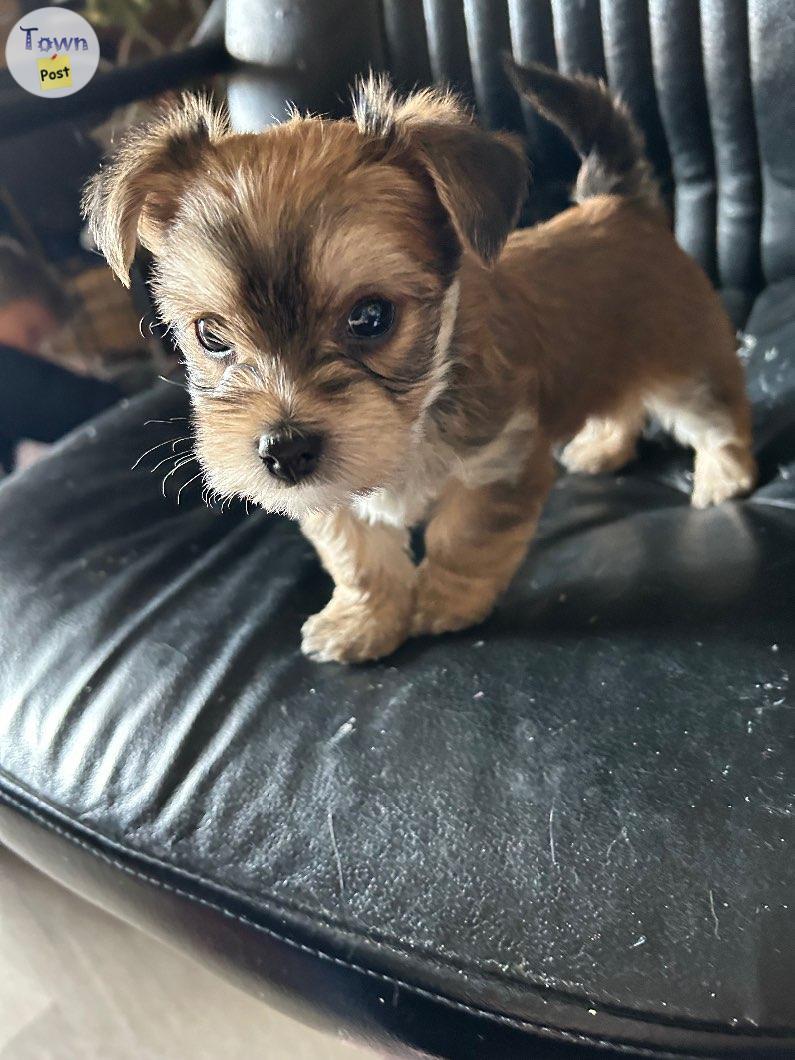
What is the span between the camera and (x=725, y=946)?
0.93m

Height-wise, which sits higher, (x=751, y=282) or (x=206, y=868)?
(x=751, y=282)

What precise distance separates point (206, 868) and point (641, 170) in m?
1.59

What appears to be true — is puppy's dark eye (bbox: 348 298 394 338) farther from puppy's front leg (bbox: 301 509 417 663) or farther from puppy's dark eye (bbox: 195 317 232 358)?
puppy's front leg (bbox: 301 509 417 663)

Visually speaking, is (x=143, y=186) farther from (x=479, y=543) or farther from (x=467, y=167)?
(x=479, y=543)

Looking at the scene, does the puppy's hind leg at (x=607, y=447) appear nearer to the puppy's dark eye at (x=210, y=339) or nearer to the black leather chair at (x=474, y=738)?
the black leather chair at (x=474, y=738)

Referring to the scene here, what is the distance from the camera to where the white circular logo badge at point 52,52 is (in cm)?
231

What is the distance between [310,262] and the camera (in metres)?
1.10

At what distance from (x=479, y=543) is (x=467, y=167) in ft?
2.12

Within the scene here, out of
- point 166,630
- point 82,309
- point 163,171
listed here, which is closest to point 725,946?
point 166,630

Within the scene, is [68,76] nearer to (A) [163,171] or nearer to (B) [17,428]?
(B) [17,428]

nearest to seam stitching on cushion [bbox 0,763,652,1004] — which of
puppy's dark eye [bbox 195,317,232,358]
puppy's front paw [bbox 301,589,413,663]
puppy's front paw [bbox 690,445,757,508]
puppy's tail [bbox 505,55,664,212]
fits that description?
puppy's front paw [bbox 301,589,413,663]

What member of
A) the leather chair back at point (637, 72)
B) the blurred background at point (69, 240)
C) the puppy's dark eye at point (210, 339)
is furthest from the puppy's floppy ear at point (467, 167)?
the blurred background at point (69, 240)

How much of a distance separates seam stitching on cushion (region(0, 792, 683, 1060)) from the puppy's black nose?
1.95ft

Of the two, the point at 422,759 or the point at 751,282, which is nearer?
the point at 422,759
